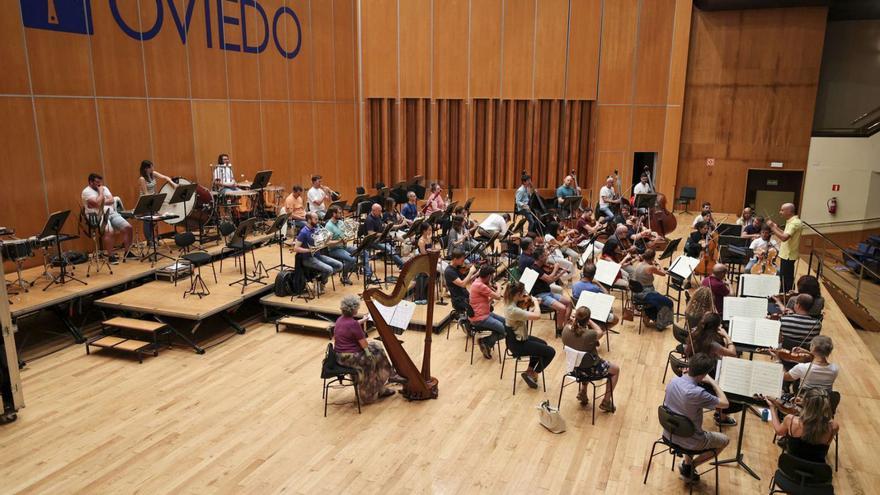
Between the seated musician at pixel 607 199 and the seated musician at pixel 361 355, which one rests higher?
the seated musician at pixel 607 199

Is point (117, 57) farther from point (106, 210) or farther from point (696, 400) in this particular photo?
point (696, 400)

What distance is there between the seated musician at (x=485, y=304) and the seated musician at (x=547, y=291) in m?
1.12

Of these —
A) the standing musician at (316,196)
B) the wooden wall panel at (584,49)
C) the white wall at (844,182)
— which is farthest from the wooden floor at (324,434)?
the wooden wall panel at (584,49)

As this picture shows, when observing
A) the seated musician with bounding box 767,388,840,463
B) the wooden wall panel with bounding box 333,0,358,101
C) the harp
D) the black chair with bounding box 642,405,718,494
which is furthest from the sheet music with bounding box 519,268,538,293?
the wooden wall panel with bounding box 333,0,358,101

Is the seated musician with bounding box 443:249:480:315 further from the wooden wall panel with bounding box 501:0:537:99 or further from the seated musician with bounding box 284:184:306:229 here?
the wooden wall panel with bounding box 501:0:537:99

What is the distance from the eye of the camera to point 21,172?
9609mm

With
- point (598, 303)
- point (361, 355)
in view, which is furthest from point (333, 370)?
point (598, 303)

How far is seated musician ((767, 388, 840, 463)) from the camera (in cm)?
454

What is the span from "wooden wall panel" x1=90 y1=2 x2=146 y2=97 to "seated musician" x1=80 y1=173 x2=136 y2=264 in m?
1.77

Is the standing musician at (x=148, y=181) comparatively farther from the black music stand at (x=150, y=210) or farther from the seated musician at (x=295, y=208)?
the seated musician at (x=295, y=208)

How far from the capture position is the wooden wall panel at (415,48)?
17.8 m

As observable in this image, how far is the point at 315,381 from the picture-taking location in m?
7.77

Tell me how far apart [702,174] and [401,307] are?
49.3ft

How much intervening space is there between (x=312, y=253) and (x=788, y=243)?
7.71 metres
